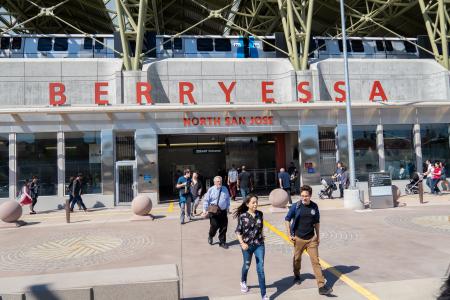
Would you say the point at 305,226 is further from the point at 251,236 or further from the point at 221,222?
the point at 221,222

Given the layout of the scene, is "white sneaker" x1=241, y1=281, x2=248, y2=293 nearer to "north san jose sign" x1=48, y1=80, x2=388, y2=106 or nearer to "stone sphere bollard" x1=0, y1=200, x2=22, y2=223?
"stone sphere bollard" x1=0, y1=200, x2=22, y2=223

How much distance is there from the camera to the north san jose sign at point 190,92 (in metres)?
21.8

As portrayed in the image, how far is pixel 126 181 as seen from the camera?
66.1ft

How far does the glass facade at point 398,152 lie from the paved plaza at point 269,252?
24.5 feet

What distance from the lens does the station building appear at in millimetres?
19875

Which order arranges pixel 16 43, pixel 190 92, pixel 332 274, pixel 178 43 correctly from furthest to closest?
1. pixel 178 43
2. pixel 16 43
3. pixel 190 92
4. pixel 332 274

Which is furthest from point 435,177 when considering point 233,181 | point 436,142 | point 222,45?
point 222,45

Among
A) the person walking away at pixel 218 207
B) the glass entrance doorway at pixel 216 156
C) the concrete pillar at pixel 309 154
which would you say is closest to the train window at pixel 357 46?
the glass entrance doorway at pixel 216 156

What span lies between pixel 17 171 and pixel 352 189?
1706cm

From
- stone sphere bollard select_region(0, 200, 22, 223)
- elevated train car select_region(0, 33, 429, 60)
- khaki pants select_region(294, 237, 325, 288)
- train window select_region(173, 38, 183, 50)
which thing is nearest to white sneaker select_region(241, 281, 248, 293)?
khaki pants select_region(294, 237, 325, 288)

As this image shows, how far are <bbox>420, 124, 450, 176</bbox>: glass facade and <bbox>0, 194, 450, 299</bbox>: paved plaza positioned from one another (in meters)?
8.75

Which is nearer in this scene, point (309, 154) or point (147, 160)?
point (147, 160)

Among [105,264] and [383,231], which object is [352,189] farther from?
[105,264]

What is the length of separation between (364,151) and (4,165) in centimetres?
2038
